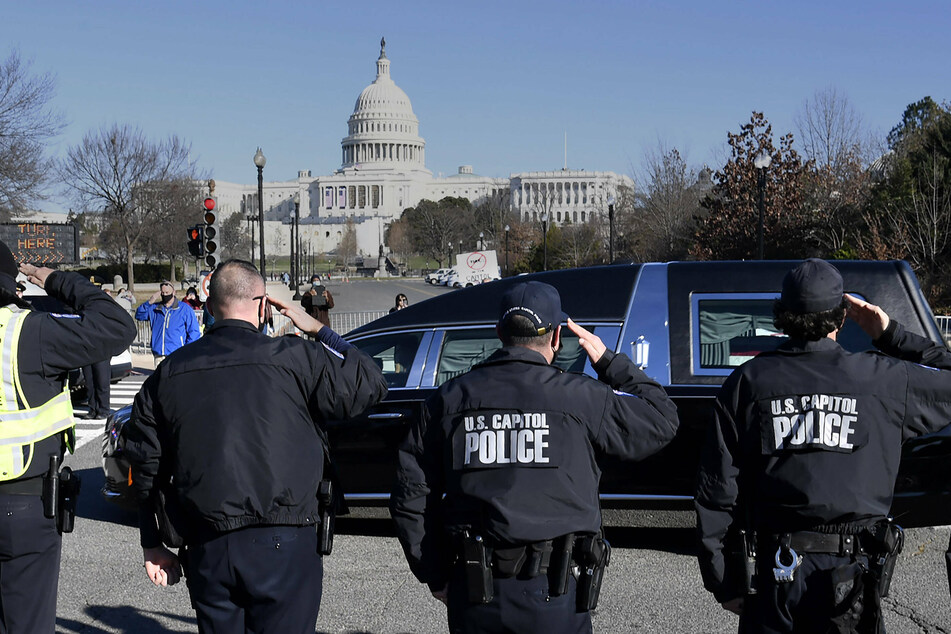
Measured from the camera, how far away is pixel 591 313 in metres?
5.97

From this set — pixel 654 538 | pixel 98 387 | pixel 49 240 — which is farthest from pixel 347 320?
pixel 654 538

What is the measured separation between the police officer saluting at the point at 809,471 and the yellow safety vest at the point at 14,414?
245cm

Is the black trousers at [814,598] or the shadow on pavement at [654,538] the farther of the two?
the shadow on pavement at [654,538]

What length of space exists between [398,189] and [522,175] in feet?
70.3

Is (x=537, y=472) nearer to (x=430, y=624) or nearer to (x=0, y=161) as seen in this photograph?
(x=430, y=624)

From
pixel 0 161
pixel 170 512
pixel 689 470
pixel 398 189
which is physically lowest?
pixel 689 470

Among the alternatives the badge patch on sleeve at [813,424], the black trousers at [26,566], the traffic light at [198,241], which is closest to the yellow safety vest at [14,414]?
the black trousers at [26,566]

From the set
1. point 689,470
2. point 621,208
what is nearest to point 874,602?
point 689,470

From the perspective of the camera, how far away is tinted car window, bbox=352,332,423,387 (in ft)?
20.1

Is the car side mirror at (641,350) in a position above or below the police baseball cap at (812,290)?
below

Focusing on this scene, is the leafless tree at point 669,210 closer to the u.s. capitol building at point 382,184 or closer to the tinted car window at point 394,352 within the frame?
the tinted car window at point 394,352

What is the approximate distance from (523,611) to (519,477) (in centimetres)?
40

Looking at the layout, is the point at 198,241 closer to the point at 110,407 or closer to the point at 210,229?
the point at 210,229

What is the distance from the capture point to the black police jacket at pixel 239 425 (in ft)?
10.4
